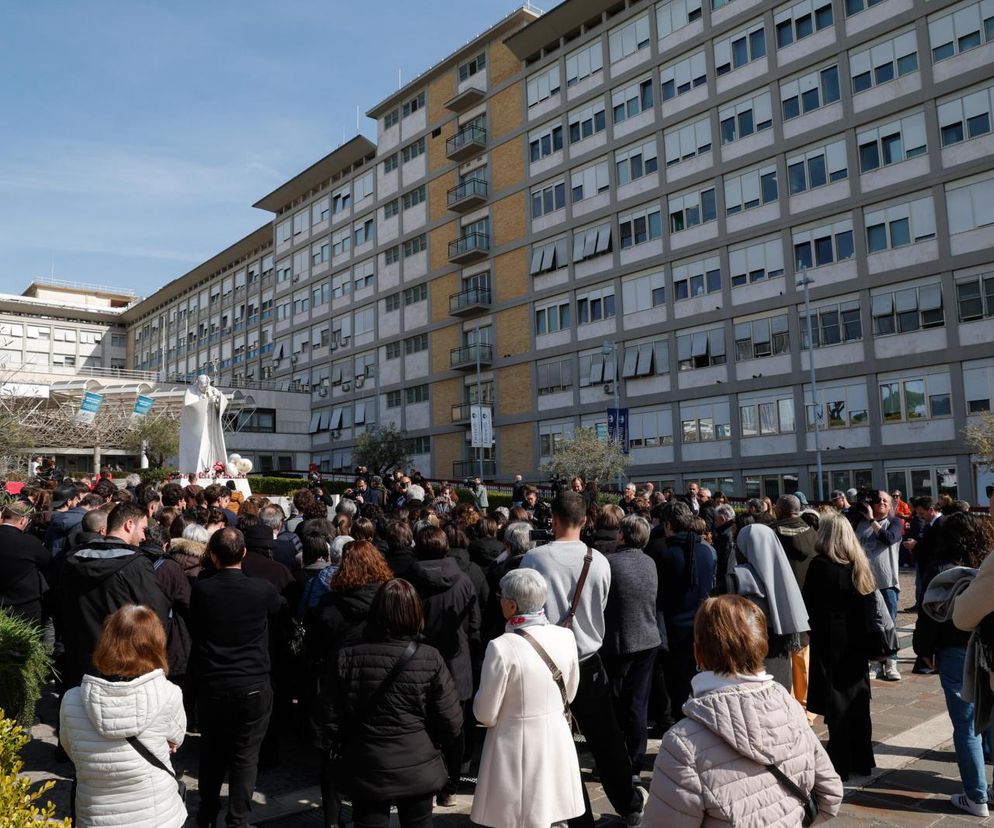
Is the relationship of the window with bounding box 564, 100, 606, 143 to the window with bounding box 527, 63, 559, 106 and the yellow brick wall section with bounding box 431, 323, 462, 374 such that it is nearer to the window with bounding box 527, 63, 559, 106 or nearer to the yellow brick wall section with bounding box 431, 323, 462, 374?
the window with bounding box 527, 63, 559, 106

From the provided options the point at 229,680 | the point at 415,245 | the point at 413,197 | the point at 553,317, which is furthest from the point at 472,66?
the point at 229,680

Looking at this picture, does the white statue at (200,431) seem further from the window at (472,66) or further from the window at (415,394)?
the window at (472,66)

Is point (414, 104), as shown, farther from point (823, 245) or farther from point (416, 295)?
point (823, 245)

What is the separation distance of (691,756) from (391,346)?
51.1 metres

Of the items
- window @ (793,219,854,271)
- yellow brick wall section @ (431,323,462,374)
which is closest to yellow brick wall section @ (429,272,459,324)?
yellow brick wall section @ (431,323,462,374)

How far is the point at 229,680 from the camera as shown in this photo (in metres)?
4.80

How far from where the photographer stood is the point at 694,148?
1431 inches

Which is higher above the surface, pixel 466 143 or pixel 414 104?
pixel 414 104

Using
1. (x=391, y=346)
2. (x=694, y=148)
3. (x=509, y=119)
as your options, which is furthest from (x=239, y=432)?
(x=694, y=148)

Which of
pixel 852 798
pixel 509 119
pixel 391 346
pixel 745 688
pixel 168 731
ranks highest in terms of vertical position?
pixel 509 119

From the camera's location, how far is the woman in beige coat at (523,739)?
382 centimetres

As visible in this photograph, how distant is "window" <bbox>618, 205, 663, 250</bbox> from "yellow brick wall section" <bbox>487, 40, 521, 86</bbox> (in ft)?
39.9

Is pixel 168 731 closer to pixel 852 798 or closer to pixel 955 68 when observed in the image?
pixel 852 798

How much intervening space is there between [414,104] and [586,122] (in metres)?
15.8
